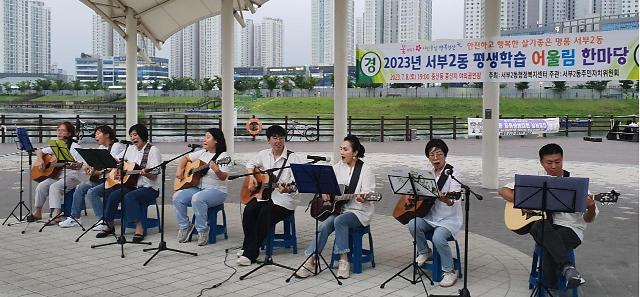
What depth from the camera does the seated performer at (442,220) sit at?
214 inches

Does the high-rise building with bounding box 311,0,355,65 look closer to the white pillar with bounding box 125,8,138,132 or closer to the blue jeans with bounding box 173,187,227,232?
the white pillar with bounding box 125,8,138,132

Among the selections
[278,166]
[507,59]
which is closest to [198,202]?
[278,166]

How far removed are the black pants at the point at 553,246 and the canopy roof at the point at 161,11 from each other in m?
9.99

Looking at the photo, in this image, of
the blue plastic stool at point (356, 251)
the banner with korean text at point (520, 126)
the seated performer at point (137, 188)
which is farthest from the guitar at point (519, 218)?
the banner with korean text at point (520, 126)

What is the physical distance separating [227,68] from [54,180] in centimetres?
623

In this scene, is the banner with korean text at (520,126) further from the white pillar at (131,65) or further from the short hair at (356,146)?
the short hair at (356,146)

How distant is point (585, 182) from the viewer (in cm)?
444

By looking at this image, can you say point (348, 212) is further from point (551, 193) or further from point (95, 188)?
point (95, 188)

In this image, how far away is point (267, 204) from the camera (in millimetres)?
6242

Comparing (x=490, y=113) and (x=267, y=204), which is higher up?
(x=490, y=113)

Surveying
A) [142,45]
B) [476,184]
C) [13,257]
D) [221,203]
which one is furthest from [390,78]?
[142,45]

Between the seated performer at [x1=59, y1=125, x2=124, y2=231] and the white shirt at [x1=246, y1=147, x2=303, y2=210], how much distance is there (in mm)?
2166

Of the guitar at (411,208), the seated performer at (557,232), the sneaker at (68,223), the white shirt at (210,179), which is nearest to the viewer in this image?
the seated performer at (557,232)

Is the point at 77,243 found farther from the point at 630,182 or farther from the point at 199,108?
the point at 199,108
